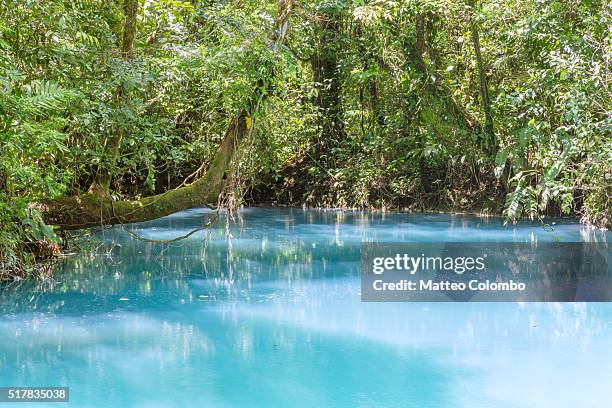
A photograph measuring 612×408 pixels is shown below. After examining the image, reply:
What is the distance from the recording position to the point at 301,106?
658 inches

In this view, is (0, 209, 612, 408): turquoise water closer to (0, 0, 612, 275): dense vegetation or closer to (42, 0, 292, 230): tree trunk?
(42, 0, 292, 230): tree trunk

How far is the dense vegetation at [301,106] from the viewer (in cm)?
696

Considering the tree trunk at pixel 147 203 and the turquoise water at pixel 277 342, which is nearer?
the turquoise water at pixel 277 342

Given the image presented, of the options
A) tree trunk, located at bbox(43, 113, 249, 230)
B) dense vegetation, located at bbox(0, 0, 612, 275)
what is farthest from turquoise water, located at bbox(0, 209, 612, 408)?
dense vegetation, located at bbox(0, 0, 612, 275)

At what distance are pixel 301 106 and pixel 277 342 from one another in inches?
462

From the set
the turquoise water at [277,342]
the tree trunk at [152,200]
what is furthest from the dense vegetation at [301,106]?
the turquoise water at [277,342]

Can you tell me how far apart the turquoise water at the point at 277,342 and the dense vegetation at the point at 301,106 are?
34.4 inches

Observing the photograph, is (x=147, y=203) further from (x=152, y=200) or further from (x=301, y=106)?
(x=301, y=106)

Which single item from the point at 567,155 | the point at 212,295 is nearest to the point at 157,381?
the point at 212,295

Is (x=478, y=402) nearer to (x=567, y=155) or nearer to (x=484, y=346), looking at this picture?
(x=484, y=346)

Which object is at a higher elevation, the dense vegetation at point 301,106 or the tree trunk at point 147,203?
the dense vegetation at point 301,106

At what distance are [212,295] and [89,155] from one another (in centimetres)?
206

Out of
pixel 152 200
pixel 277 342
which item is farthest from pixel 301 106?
pixel 277 342

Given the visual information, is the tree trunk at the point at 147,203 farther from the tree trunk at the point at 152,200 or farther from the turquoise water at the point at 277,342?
the turquoise water at the point at 277,342
